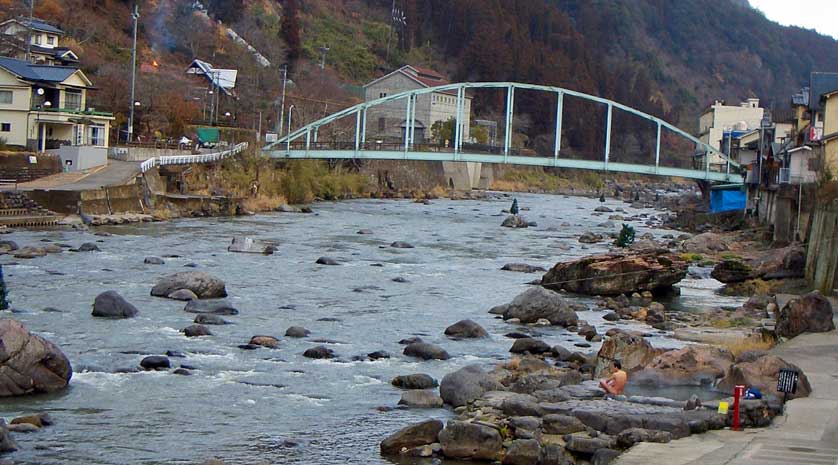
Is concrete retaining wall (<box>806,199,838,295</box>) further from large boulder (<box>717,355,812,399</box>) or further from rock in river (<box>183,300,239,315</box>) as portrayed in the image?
rock in river (<box>183,300,239,315</box>)

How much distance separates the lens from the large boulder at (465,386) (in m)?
14.9

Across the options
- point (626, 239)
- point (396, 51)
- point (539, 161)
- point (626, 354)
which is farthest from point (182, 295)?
point (396, 51)

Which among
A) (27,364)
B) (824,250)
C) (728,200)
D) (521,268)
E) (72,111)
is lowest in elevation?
(27,364)

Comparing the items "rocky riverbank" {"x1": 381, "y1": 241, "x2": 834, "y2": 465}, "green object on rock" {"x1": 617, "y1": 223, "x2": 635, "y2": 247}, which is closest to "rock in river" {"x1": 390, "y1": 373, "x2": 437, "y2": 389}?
"rocky riverbank" {"x1": 381, "y1": 241, "x2": 834, "y2": 465}

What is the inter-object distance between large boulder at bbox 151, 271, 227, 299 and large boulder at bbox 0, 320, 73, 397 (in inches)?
322

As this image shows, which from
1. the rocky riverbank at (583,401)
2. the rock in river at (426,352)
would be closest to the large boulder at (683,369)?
the rocky riverbank at (583,401)

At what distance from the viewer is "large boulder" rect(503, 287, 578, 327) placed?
22.4 meters

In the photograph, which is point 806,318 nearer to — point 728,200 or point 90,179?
point 90,179

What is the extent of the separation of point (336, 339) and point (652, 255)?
11.5 metres

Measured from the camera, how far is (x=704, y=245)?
39469 millimetres

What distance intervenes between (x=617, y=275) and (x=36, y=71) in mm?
29847

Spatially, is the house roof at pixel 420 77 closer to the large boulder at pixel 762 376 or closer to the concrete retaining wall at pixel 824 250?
the concrete retaining wall at pixel 824 250

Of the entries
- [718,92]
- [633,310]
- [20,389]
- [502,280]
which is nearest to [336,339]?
[20,389]

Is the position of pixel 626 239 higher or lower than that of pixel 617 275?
higher
